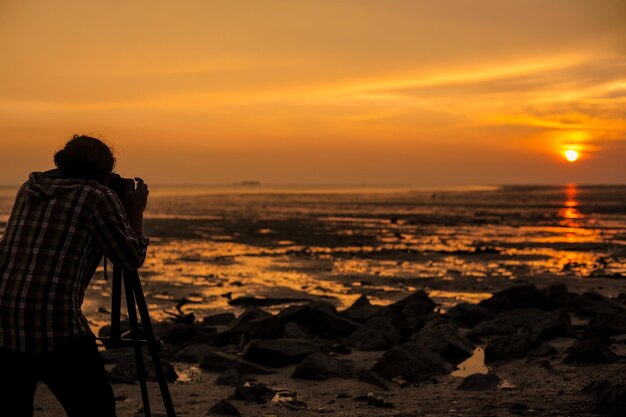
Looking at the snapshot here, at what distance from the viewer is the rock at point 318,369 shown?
873cm

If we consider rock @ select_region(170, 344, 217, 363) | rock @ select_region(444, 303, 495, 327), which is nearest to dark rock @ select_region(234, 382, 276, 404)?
rock @ select_region(170, 344, 217, 363)

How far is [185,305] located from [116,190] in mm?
11973

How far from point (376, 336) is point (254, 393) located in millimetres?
3315

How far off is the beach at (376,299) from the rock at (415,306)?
0.35 ft

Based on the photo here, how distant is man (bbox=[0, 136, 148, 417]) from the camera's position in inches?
136

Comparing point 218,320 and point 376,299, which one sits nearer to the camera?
point 218,320

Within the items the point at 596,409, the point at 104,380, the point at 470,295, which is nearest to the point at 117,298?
the point at 104,380

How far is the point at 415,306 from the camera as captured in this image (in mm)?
13414

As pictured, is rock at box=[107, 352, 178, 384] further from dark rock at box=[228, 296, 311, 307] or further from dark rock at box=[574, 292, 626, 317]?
dark rock at box=[574, 292, 626, 317]

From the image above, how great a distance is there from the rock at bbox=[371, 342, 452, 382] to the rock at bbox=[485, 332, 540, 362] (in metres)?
0.84

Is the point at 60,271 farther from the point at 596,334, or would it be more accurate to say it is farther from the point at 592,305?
the point at 592,305

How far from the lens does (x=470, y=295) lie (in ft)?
55.3

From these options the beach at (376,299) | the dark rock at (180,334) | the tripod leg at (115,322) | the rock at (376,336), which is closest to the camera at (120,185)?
the tripod leg at (115,322)

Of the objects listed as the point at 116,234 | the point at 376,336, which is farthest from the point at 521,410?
the point at 116,234
